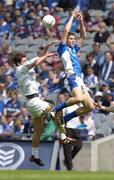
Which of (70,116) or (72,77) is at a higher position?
(72,77)

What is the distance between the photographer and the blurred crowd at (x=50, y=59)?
22.8 m

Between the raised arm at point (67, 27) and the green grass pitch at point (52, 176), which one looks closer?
the green grass pitch at point (52, 176)

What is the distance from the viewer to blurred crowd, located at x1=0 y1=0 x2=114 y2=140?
22.8 meters

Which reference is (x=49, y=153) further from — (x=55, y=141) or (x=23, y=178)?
(x=23, y=178)

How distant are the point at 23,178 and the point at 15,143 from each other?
6665mm

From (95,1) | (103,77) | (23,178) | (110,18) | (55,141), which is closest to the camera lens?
(23,178)

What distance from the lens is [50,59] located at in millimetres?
26609

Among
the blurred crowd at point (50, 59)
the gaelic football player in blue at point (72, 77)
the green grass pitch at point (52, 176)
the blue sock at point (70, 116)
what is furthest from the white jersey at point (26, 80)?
the blurred crowd at point (50, 59)

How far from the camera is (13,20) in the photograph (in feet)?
103

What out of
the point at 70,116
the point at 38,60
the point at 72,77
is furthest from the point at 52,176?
the point at 72,77

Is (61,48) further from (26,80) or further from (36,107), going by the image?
(36,107)

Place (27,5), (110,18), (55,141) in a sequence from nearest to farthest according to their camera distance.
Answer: (55,141) → (110,18) → (27,5)

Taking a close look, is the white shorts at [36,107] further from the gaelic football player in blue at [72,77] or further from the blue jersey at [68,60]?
the blue jersey at [68,60]

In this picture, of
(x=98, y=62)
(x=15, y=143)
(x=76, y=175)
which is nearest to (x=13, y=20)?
(x=98, y=62)
